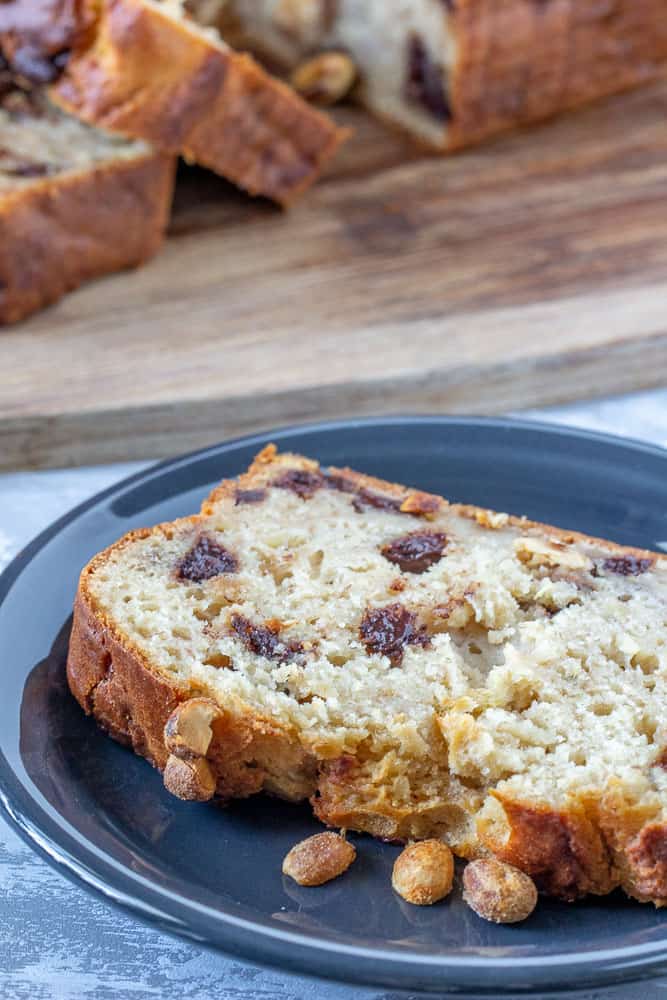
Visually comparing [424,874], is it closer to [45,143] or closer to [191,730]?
[191,730]

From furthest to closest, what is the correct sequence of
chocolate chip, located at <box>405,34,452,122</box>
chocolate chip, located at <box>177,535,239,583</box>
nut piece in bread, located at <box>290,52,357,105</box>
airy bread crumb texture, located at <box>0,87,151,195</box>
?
nut piece in bread, located at <box>290,52,357,105</box> < chocolate chip, located at <box>405,34,452,122</box> < airy bread crumb texture, located at <box>0,87,151,195</box> < chocolate chip, located at <box>177,535,239,583</box>

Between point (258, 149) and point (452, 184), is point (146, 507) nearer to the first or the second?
point (258, 149)

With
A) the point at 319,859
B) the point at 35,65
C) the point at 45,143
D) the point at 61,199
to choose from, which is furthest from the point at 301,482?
the point at 35,65

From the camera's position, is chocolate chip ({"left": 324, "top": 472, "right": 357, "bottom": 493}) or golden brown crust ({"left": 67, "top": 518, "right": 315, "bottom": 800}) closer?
golden brown crust ({"left": 67, "top": 518, "right": 315, "bottom": 800})

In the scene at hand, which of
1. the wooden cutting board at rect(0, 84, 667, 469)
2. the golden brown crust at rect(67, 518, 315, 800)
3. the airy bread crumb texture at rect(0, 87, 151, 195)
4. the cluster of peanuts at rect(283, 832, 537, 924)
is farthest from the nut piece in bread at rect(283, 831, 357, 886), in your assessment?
the airy bread crumb texture at rect(0, 87, 151, 195)

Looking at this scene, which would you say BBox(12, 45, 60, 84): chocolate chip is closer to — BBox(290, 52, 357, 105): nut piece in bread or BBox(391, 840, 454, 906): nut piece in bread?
BBox(290, 52, 357, 105): nut piece in bread

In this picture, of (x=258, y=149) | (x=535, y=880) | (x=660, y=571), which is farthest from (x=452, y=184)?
(x=535, y=880)
